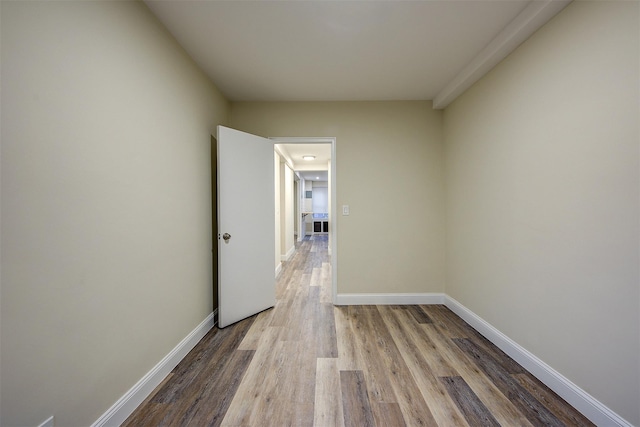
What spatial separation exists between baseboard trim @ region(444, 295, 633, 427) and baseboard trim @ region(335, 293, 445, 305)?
61cm

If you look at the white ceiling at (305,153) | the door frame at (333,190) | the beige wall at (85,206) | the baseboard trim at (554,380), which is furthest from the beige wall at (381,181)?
the beige wall at (85,206)

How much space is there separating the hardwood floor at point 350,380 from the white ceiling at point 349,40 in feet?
7.51

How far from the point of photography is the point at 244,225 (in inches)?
97.3

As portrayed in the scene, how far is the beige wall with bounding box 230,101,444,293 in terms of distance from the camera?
2834 millimetres

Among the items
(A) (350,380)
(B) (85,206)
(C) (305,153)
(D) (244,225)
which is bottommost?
(A) (350,380)

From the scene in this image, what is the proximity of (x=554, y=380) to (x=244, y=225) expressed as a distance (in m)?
2.56

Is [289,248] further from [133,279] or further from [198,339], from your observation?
[133,279]

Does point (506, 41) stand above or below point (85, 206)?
above

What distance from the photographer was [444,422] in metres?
1.28

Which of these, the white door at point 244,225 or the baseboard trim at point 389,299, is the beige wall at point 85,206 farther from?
the baseboard trim at point 389,299

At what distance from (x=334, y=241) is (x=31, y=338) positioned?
2.34m

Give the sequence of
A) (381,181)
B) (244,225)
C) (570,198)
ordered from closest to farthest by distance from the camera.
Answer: (570,198) → (244,225) → (381,181)

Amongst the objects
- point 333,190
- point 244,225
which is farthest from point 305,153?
point 244,225

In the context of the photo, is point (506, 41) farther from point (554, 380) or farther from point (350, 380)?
point (350, 380)
